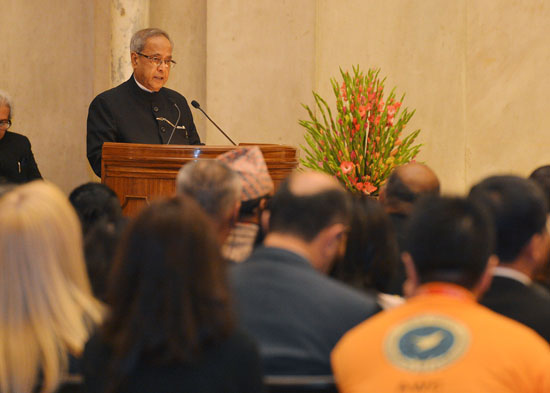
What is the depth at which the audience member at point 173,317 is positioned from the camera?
6.78ft

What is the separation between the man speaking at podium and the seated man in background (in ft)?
12.0

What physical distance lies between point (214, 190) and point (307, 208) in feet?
1.51

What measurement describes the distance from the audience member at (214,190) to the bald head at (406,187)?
3.08 ft

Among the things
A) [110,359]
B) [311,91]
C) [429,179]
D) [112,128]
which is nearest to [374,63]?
[311,91]

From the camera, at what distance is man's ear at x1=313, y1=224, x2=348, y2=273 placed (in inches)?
114

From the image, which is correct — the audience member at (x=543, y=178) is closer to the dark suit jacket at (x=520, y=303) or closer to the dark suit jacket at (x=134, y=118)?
the dark suit jacket at (x=520, y=303)

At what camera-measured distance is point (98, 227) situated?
2994mm

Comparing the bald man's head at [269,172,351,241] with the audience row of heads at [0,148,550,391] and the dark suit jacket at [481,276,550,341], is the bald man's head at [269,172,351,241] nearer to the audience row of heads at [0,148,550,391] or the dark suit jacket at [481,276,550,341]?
the audience row of heads at [0,148,550,391]

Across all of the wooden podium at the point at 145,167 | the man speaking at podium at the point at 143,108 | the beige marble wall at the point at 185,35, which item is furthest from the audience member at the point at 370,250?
the beige marble wall at the point at 185,35

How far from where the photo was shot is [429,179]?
4043 mm

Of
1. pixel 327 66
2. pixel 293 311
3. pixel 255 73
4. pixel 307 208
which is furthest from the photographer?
pixel 327 66

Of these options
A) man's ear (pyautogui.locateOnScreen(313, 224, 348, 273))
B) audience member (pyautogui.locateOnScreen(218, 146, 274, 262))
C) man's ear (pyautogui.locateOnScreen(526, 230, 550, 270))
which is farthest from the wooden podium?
man's ear (pyautogui.locateOnScreen(526, 230, 550, 270))

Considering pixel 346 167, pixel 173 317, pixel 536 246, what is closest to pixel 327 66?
pixel 346 167

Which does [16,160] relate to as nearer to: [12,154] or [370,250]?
[12,154]
